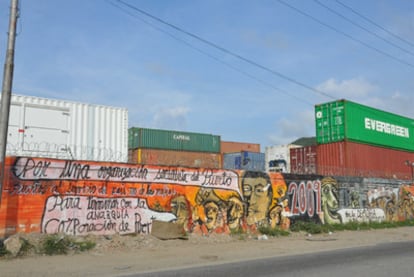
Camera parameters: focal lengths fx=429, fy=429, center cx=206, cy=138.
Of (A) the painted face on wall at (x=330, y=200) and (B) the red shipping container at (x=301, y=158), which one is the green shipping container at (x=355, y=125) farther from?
(A) the painted face on wall at (x=330, y=200)

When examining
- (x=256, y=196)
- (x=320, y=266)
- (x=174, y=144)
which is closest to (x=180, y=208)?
(x=256, y=196)

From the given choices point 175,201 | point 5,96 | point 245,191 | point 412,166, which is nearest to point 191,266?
point 175,201

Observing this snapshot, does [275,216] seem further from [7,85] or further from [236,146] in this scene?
[236,146]

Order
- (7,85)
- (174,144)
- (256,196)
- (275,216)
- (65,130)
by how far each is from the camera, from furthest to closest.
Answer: (174,144) → (275,216) → (256,196) → (65,130) → (7,85)

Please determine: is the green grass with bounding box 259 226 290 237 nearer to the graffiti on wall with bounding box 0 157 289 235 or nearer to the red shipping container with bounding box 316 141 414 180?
the graffiti on wall with bounding box 0 157 289 235

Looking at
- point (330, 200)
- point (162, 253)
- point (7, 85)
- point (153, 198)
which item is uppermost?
point (7, 85)

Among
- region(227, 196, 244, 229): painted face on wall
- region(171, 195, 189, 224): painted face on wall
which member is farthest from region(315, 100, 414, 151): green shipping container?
region(171, 195, 189, 224): painted face on wall

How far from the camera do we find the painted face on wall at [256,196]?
1842 centimetres

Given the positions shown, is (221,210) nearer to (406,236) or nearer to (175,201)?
(175,201)

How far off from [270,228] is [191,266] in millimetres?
Answer: 8425

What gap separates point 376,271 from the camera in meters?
9.19

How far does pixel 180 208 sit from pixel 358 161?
1345 centimetres

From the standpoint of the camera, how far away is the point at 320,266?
1016 cm

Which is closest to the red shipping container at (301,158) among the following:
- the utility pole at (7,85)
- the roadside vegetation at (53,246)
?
the roadside vegetation at (53,246)
